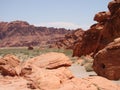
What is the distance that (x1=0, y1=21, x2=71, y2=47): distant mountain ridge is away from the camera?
161375 millimetres

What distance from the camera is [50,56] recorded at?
15.0 meters

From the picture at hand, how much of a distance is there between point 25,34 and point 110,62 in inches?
6379

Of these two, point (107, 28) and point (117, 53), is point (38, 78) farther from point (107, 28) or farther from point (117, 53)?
point (107, 28)

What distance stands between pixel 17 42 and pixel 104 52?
482 ft

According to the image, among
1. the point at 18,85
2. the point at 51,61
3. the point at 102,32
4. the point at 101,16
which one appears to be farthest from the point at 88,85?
the point at 101,16

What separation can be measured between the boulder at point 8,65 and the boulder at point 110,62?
213 inches

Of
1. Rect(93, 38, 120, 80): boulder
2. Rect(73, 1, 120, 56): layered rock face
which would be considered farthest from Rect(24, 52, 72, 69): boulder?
Rect(73, 1, 120, 56): layered rock face

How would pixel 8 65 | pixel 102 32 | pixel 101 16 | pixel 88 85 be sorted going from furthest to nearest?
pixel 101 16 → pixel 102 32 → pixel 8 65 → pixel 88 85

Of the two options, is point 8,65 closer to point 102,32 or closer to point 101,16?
point 102,32

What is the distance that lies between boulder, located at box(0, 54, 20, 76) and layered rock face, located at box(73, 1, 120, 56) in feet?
40.7

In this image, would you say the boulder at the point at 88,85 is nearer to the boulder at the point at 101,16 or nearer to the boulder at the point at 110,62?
the boulder at the point at 110,62

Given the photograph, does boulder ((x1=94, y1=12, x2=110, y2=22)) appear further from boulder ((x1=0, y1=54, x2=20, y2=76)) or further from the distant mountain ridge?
the distant mountain ridge

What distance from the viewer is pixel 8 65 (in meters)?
18.1

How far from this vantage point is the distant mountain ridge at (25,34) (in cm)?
16138
